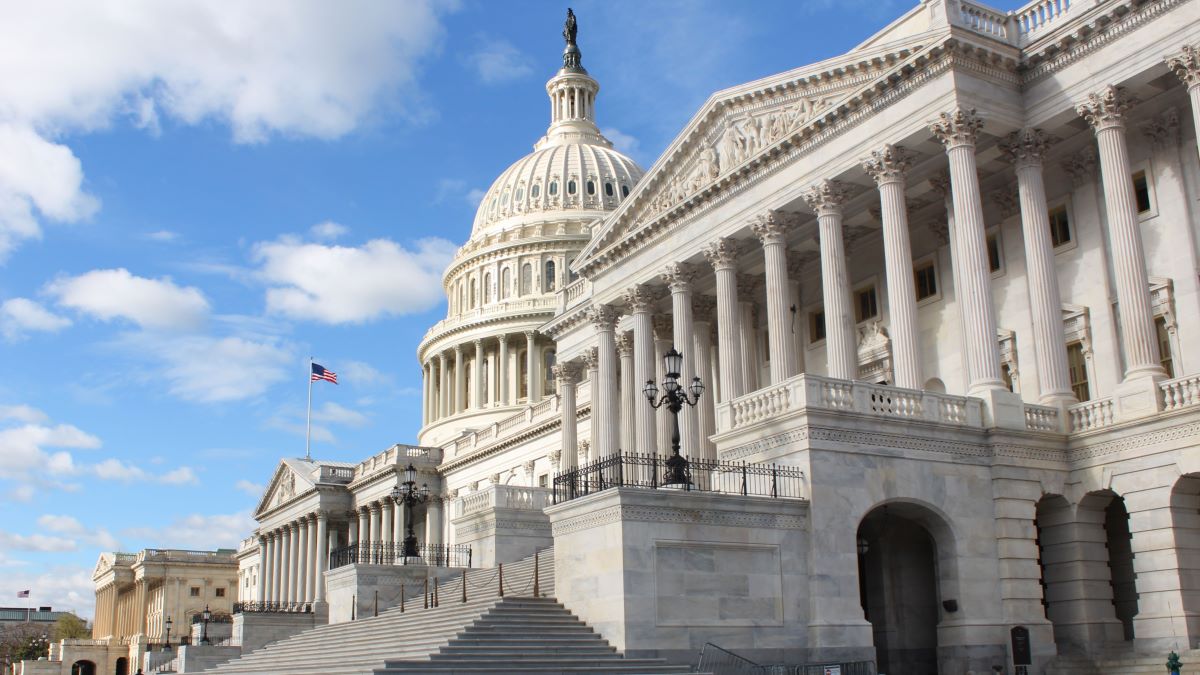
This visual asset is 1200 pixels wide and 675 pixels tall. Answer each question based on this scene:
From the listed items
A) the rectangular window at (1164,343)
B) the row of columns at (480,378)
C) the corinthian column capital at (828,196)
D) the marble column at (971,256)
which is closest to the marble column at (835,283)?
the corinthian column capital at (828,196)

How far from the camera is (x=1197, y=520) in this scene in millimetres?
29391

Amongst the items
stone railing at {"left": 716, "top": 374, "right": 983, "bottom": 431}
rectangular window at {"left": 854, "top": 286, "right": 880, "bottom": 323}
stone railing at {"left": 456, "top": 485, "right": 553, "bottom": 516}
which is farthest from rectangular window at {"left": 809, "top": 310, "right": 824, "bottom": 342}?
stone railing at {"left": 716, "top": 374, "right": 983, "bottom": 431}

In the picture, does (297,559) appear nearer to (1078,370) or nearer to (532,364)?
(532,364)

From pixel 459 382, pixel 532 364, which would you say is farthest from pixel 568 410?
pixel 459 382

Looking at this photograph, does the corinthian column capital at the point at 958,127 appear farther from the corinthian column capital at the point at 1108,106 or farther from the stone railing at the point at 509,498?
the stone railing at the point at 509,498

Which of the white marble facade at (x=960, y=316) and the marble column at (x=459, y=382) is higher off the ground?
the marble column at (x=459, y=382)

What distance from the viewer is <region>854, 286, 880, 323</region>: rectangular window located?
1748 inches

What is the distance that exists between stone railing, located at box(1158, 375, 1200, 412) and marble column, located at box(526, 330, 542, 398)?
83348 millimetres

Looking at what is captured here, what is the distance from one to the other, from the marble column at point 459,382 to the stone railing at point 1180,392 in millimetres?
91003

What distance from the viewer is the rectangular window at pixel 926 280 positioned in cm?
4150

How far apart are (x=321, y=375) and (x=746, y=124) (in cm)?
6519

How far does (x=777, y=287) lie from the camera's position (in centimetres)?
4072

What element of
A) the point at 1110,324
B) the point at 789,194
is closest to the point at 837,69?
the point at 789,194

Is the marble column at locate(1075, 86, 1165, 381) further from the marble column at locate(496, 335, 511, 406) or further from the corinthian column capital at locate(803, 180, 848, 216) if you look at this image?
the marble column at locate(496, 335, 511, 406)
